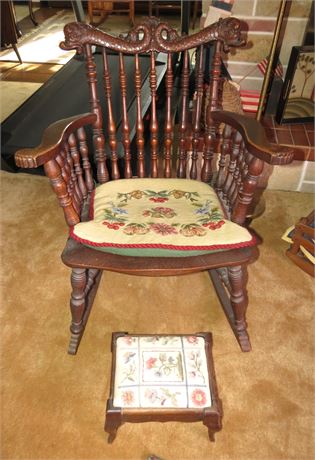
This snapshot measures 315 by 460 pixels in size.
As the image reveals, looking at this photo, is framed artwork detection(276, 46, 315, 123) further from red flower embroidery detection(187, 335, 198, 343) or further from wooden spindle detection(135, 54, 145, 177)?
red flower embroidery detection(187, 335, 198, 343)

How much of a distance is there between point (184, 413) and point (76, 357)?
590 mm

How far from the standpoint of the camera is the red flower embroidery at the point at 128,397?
121 cm

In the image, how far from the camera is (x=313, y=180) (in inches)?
96.4

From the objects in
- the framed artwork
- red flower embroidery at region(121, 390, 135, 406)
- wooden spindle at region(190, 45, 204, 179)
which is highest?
wooden spindle at region(190, 45, 204, 179)

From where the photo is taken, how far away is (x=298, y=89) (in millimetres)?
2303

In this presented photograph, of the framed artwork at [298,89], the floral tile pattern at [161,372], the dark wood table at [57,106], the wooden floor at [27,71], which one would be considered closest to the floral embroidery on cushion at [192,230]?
the floral tile pattern at [161,372]

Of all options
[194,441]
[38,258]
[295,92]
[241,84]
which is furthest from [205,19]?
[194,441]

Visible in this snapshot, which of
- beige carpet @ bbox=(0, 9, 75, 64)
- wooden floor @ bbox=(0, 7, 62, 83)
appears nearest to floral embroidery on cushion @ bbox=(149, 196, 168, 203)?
wooden floor @ bbox=(0, 7, 62, 83)

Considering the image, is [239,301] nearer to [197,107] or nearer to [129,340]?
[129,340]

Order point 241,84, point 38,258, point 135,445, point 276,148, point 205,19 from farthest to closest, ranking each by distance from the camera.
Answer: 1. point 241,84
2. point 205,19
3. point 38,258
4. point 135,445
5. point 276,148

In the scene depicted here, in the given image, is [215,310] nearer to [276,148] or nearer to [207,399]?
[207,399]

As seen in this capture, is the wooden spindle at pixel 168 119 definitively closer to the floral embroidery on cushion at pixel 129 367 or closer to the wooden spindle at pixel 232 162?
the wooden spindle at pixel 232 162

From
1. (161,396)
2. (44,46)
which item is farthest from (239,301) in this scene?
(44,46)

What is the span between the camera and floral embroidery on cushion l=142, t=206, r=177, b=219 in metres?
1.43
